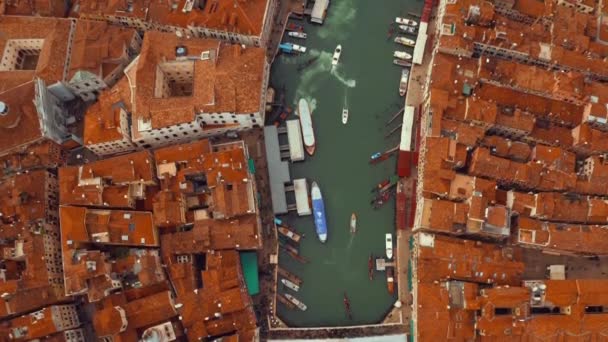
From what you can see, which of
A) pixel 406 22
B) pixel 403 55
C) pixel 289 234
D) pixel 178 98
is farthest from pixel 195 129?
pixel 406 22

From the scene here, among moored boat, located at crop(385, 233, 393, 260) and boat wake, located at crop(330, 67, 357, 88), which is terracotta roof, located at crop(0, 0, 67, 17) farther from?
moored boat, located at crop(385, 233, 393, 260)

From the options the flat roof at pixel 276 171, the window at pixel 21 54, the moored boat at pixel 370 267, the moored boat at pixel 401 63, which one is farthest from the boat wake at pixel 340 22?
the window at pixel 21 54

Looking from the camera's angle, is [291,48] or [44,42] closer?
[44,42]

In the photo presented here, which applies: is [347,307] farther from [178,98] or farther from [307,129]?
[178,98]

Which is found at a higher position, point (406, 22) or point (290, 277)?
point (406, 22)

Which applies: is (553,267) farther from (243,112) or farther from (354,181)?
(243,112)

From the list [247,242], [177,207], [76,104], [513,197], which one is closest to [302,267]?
[247,242]

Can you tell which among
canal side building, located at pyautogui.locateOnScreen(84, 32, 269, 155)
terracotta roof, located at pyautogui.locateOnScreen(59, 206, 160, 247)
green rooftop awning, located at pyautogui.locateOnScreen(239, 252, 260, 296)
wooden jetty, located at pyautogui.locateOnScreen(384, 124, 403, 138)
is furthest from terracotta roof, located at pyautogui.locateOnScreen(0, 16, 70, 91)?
wooden jetty, located at pyautogui.locateOnScreen(384, 124, 403, 138)
